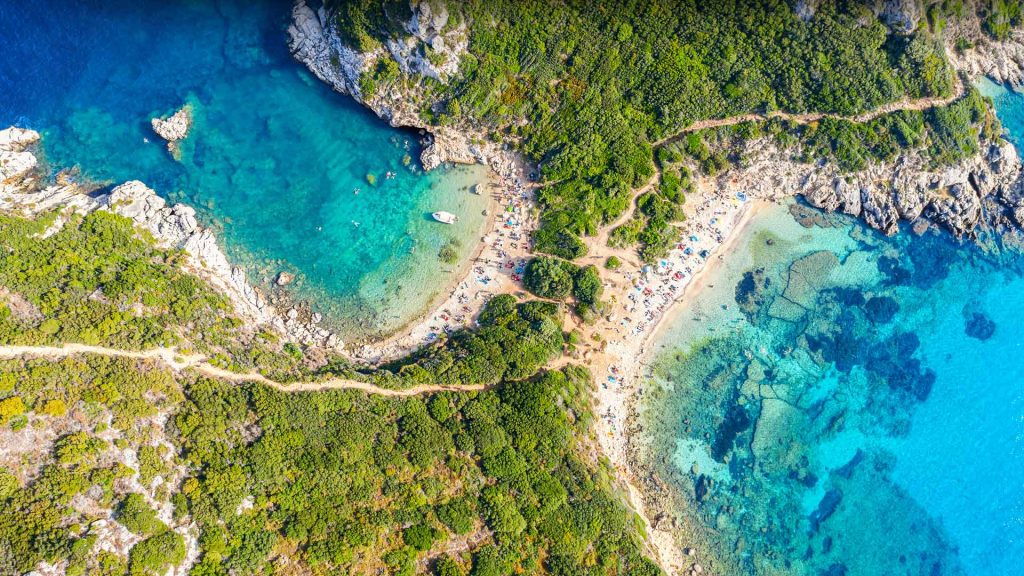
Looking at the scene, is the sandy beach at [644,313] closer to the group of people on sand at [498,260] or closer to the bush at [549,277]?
the bush at [549,277]

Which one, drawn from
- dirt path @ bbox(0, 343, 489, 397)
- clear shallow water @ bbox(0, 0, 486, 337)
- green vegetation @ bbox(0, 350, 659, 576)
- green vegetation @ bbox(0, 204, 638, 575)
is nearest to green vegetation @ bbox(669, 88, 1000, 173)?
green vegetation @ bbox(0, 204, 638, 575)

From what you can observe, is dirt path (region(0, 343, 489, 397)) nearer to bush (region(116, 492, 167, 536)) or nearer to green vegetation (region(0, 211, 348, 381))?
green vegetation (region(0, 211, 348, 381))

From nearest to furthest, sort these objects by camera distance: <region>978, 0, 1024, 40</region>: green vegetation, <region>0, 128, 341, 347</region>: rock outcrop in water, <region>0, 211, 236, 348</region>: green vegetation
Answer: <region>0, 211, 236, 348</region>: green vegetation
<region>0, 128, 341, 347</region>: rock outcrop in water
<region>978, 0, 1024, 40</region>: green vegetation

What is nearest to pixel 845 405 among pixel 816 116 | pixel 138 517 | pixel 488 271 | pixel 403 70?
pixel 816 116

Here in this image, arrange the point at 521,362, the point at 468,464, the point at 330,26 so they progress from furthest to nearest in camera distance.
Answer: the point at 330,26, the point at 521,362, the point at 468,464

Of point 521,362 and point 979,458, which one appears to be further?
point 979,458

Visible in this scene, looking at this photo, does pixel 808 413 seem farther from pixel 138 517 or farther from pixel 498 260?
pixel 138 517

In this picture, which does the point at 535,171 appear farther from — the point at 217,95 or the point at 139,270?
the point at 139,270

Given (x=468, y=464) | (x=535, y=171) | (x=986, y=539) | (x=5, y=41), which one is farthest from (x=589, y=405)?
(x=5, y=41)

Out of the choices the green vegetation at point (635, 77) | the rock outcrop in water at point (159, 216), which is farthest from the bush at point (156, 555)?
the green vegetation at point (635, 77)
